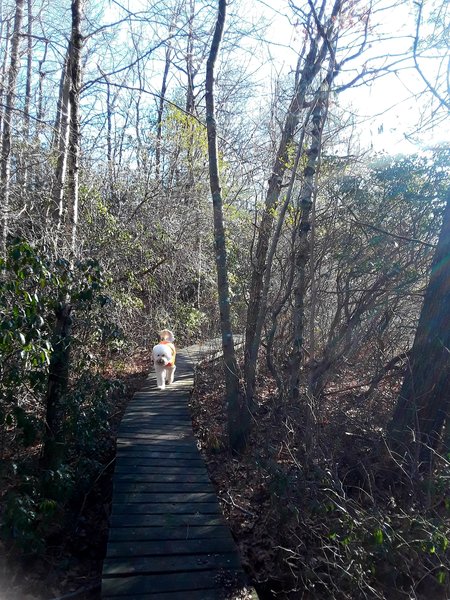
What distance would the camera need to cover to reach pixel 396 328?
23.9 ft

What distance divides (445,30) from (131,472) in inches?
288

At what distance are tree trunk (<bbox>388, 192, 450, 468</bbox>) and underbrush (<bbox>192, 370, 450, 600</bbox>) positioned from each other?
0.30 metres

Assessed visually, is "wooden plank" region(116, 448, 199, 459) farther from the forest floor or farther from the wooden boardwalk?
the forest floor

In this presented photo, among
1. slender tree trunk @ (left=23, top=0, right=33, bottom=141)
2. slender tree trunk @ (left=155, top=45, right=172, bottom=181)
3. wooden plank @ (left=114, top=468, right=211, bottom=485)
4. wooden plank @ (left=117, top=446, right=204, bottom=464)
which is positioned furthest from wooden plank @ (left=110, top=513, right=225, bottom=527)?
slender tree trunk @ (left=155, top=45, right=172, bottom=181)

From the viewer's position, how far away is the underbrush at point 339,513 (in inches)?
144

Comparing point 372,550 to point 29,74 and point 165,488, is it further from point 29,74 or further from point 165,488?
point 29,74

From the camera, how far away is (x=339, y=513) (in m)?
4.41

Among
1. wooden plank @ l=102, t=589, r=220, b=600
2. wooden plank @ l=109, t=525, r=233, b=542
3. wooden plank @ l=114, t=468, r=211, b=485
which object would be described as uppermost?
wooden plank @ l=114, t=468, r=211, b=485

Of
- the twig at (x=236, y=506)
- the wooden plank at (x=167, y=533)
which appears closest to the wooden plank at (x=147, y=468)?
the twig at (x=236, y=506)

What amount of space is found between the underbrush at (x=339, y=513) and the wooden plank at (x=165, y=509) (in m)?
0.57

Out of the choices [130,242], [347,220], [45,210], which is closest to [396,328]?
[347,220]

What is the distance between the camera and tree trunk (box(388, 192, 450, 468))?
5.20 metres

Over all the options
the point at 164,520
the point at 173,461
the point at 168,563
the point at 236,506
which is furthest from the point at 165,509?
the point at 173,461

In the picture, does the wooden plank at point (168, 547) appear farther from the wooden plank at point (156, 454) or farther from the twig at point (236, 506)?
the wooden plank at point (156, 454)
